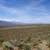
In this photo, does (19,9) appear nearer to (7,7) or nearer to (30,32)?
(7,7)

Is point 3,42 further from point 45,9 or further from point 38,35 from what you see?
point 45,9

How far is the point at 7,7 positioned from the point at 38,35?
605 mm

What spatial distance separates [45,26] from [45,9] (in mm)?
253

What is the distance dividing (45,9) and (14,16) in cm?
46

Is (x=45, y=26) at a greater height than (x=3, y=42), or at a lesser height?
greater

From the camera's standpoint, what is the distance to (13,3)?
2090 millimetres

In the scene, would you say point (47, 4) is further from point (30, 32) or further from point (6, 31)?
point (6, 31)

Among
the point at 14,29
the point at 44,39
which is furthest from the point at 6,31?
the point at 44,39

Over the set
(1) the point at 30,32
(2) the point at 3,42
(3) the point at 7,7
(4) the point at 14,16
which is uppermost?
(3) the point at 7,7

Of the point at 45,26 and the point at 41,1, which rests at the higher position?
the point at 41,1

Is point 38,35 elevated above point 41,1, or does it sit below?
below

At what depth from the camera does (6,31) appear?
2.02m

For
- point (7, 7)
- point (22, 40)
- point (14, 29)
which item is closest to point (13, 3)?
point (7, 7)

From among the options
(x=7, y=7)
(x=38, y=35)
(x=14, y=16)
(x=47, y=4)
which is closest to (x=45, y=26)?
(x=38, y=35)
